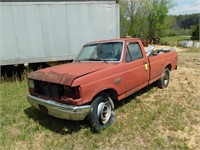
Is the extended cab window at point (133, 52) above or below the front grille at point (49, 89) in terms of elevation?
above

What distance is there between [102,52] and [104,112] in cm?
148

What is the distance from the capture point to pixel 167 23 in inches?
1721

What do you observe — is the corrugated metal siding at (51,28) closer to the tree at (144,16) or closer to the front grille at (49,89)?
the front grille at (49,89)

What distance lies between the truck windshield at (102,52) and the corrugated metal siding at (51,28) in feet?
11.3

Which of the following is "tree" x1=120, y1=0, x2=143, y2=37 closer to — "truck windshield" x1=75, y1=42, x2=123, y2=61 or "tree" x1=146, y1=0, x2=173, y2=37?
"tree" x1=146, y1=0, x2=173, y2=37

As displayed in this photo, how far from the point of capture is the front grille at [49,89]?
3.78 m

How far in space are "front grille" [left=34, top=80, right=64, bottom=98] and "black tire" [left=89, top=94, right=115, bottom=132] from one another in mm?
652

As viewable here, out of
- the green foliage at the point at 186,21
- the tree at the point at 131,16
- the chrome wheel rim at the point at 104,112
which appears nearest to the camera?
the chrome wheel rim at the point at 104,112

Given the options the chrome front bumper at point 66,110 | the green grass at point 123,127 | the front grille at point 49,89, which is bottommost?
the green grass at point 123,127

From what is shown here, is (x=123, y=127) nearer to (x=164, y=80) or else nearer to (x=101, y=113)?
(x=101, y=113)

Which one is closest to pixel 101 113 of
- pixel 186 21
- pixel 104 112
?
pixel 104 112

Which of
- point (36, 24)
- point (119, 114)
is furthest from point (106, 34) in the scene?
point (119, 114)

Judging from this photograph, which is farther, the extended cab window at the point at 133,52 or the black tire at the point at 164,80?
the black tire at the point at 164,80

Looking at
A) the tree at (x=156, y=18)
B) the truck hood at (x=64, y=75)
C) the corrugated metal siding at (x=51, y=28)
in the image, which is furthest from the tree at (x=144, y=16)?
the truck hood at (x=64, y=75)
